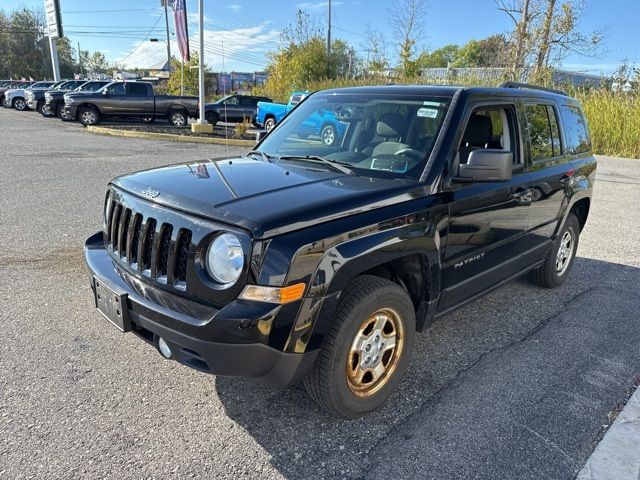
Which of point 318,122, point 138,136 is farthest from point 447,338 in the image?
point 138,136

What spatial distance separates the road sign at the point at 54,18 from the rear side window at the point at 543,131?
103 feet

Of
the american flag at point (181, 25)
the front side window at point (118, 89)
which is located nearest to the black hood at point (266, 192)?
the american flag at point (181, 25)

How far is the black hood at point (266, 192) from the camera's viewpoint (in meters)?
2.34

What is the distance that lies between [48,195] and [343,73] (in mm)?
30288

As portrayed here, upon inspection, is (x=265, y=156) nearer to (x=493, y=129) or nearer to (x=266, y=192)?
(x=266, y=192)

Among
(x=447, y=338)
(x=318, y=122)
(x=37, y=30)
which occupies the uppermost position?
(x=37, y=30)

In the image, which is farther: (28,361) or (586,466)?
(28,361)

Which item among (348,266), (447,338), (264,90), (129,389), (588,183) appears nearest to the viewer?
(348,266)

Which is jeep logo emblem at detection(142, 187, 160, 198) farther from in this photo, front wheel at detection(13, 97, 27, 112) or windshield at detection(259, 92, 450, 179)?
front wheel at detection(13, 97, 27, 112)

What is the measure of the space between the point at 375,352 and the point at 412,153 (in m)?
1.32

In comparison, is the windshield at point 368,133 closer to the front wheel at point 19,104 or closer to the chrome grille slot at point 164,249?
the chrome grille slot at point 164,249

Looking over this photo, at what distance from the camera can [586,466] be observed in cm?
252

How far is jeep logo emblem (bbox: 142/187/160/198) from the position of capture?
2701mm

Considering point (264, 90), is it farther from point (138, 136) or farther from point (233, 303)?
point (233, 303)
